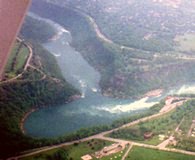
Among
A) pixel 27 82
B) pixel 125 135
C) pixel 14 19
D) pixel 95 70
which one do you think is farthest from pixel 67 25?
pixel 14 19

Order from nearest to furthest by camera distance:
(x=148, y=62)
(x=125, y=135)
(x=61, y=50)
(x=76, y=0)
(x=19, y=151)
Answer: (x=19, y=151)
(x=125, y=135)
(x=148, y=62)
(x=61, y=50)
(x=76, y=0)

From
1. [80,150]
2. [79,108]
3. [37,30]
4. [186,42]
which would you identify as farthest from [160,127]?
[37,30]

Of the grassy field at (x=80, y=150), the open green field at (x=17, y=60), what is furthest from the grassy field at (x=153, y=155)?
the open green field at (x=17, y=60)

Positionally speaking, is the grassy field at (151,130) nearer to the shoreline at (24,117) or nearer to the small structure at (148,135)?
the small structure at (148,135)

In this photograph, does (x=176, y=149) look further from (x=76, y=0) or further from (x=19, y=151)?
(x=76, y=0)

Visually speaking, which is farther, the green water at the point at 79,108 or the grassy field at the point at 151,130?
the green water at the point at 79,108

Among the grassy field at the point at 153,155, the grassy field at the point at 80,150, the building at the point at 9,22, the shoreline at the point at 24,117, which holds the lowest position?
the shoreline at the point at 24,117
